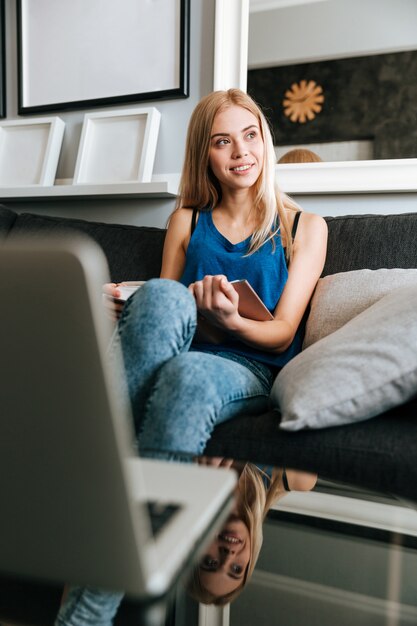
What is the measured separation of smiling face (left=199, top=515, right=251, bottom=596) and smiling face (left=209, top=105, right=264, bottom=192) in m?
1.14

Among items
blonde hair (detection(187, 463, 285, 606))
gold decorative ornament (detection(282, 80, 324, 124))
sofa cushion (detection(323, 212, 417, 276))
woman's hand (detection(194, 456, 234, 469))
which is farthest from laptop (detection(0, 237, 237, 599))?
gold decorative ornament (detection(282, 80, 324, 124))

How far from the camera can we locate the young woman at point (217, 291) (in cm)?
88

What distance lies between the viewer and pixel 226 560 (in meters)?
0.42

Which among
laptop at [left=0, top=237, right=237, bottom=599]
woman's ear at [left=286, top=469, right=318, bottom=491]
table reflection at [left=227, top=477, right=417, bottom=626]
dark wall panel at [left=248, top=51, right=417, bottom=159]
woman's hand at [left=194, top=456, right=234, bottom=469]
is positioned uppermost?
dark wall panel at [left=248, top=51, right=417, bottom=159]

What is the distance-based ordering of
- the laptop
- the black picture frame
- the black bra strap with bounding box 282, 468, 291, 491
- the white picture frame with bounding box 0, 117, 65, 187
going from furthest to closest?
1. the black picture frame
2. the white picture frame with bounding box 0, 117, 65, 187
3. the black bra strap with bounding box 282, 468, 291, 491
4. the laptop

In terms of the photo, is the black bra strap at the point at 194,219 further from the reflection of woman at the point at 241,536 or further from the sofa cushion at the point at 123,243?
the reflection of woman at the point at 241,536

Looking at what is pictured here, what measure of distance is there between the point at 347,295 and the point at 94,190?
106 cm

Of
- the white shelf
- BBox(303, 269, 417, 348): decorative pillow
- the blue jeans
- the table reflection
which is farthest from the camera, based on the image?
the white shelf

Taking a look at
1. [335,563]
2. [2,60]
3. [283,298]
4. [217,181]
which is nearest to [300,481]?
[335,563]

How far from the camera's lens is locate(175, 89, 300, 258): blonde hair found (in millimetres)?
1455

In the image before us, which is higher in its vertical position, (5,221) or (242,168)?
(242,168)

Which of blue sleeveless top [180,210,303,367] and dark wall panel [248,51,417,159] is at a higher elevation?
dark wall panel [248,51,417,159]

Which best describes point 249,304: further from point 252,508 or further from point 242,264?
point 252,508

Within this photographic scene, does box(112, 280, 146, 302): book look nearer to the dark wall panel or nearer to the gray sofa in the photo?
the gray sofa
